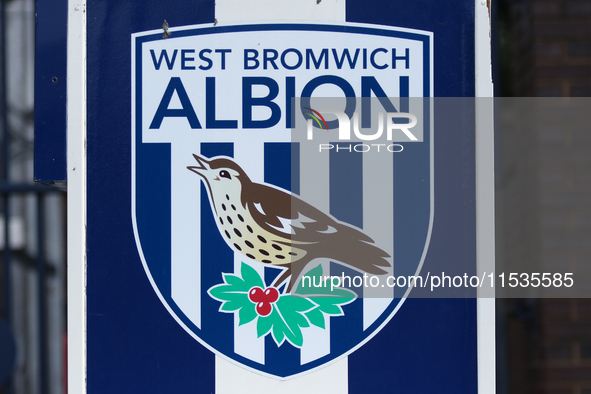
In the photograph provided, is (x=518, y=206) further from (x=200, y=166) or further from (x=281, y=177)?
(x=200, y=166)

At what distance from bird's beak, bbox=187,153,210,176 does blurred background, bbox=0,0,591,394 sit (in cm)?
68

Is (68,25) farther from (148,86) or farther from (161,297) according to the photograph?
(161,297)

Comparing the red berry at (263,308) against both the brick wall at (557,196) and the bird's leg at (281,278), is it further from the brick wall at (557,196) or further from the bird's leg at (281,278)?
the brick wall at (557,196)

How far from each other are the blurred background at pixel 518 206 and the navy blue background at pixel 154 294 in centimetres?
55

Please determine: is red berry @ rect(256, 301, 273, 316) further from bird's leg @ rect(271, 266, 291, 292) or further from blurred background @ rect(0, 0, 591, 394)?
blurred background @ rect(0, 0, 591, 394)

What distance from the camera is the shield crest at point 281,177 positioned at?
1.24 m

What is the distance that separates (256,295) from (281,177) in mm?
256

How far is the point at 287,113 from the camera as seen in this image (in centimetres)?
126

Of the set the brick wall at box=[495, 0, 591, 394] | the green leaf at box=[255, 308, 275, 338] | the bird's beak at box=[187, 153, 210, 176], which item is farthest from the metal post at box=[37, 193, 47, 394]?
the brick wall at box=[495, 0, 591, 394]

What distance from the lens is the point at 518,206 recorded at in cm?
210

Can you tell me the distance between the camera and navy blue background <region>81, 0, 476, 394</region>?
1243 mm

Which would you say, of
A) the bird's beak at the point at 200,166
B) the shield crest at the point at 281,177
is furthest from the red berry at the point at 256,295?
the bird's beak at the point at 200,166

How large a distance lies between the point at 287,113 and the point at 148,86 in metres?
0.31

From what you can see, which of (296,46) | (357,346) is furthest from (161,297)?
(296,46)
